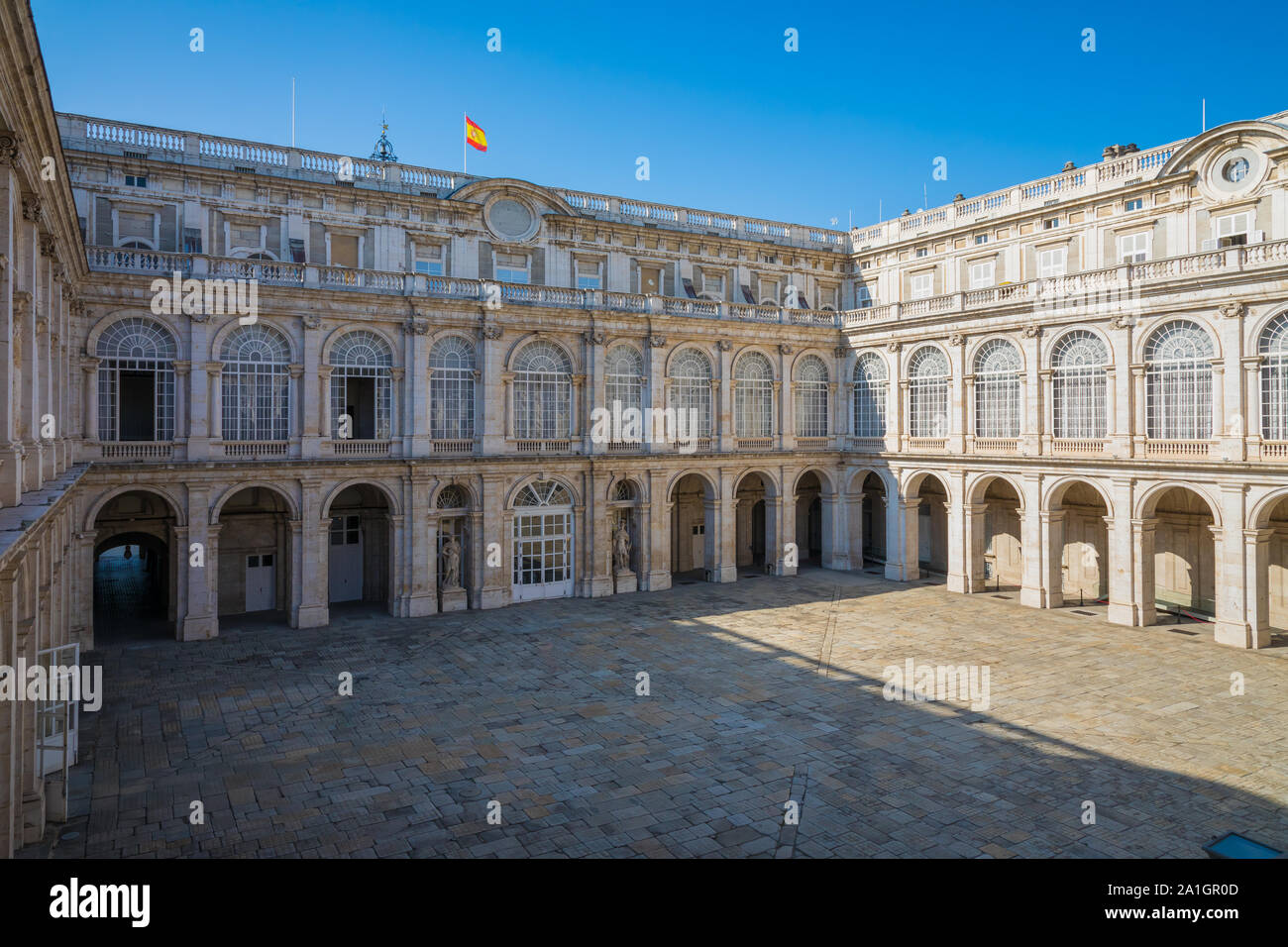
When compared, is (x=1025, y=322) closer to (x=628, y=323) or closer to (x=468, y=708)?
(x=628, y=323)

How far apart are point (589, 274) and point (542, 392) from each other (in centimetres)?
695

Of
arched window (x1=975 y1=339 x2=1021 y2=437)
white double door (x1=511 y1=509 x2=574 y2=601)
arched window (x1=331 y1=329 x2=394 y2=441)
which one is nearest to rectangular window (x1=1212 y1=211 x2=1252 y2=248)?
arched window (x1=975 y1=339 x2=1021 y2=437)

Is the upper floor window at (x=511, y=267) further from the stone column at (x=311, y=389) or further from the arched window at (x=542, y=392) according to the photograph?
the stone column at (x=311, y=389)

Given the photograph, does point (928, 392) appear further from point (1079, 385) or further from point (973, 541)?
point (973, 541)

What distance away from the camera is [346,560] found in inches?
1320

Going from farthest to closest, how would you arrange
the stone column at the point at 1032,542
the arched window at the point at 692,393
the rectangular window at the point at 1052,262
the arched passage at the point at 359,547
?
1. the arched window at the point at 692,393
2. the rectangular window at the point at 1052,262
3. the arched passage at the point at 359,547
4. the stone column at the point at 1032,542

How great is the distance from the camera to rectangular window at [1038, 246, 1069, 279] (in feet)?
113

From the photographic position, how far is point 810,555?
45.7 meters

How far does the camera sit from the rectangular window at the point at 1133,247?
31703 mm

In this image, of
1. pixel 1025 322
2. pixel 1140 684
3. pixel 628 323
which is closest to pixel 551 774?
pixel 1140 684

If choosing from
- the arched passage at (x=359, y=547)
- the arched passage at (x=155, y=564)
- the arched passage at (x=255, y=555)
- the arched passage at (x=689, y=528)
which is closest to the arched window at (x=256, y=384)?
the arched passage at (x=255, y=555)

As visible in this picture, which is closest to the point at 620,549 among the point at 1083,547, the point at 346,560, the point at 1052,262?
the point at 346,560

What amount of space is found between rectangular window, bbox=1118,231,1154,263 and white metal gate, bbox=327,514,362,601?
3332cm

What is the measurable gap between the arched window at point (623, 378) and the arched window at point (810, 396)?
858 cm
